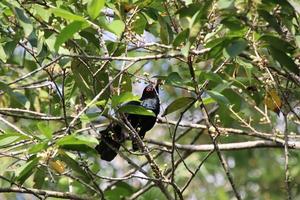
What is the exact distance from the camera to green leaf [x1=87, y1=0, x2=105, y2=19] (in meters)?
2.09

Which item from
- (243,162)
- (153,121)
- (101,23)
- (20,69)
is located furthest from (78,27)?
(243,162)

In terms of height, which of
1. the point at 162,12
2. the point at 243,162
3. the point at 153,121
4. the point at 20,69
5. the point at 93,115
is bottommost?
the point at 243,162

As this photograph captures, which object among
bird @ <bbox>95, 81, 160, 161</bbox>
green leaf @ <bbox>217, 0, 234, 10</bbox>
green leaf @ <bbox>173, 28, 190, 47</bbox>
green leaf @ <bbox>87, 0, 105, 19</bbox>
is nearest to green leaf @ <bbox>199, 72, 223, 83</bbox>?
green leaf @ <bbox>173, 28, 190, 47</bbox>

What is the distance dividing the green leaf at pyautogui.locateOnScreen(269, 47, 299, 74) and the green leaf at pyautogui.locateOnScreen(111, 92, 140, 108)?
0.46 m

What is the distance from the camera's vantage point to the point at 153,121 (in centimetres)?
291

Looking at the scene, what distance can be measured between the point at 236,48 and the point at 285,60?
23 centimetres

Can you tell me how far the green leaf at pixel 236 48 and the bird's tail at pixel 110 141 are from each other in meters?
0.77

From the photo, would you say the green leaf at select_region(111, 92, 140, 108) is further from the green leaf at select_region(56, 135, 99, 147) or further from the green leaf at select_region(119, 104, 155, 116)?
the green leaf at select_region(56, 135, 99, 147)

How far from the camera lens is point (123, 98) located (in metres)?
2.26

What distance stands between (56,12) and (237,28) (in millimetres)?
527

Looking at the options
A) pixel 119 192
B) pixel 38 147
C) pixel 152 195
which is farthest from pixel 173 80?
pixel 152 195

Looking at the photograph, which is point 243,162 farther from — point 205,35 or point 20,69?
point 205,35

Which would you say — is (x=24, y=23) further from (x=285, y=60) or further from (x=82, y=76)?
(x=285, y=60)

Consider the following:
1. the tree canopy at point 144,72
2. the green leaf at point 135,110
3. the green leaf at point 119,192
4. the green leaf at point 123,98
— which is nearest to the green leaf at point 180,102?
the tree canopy at point 144,72
